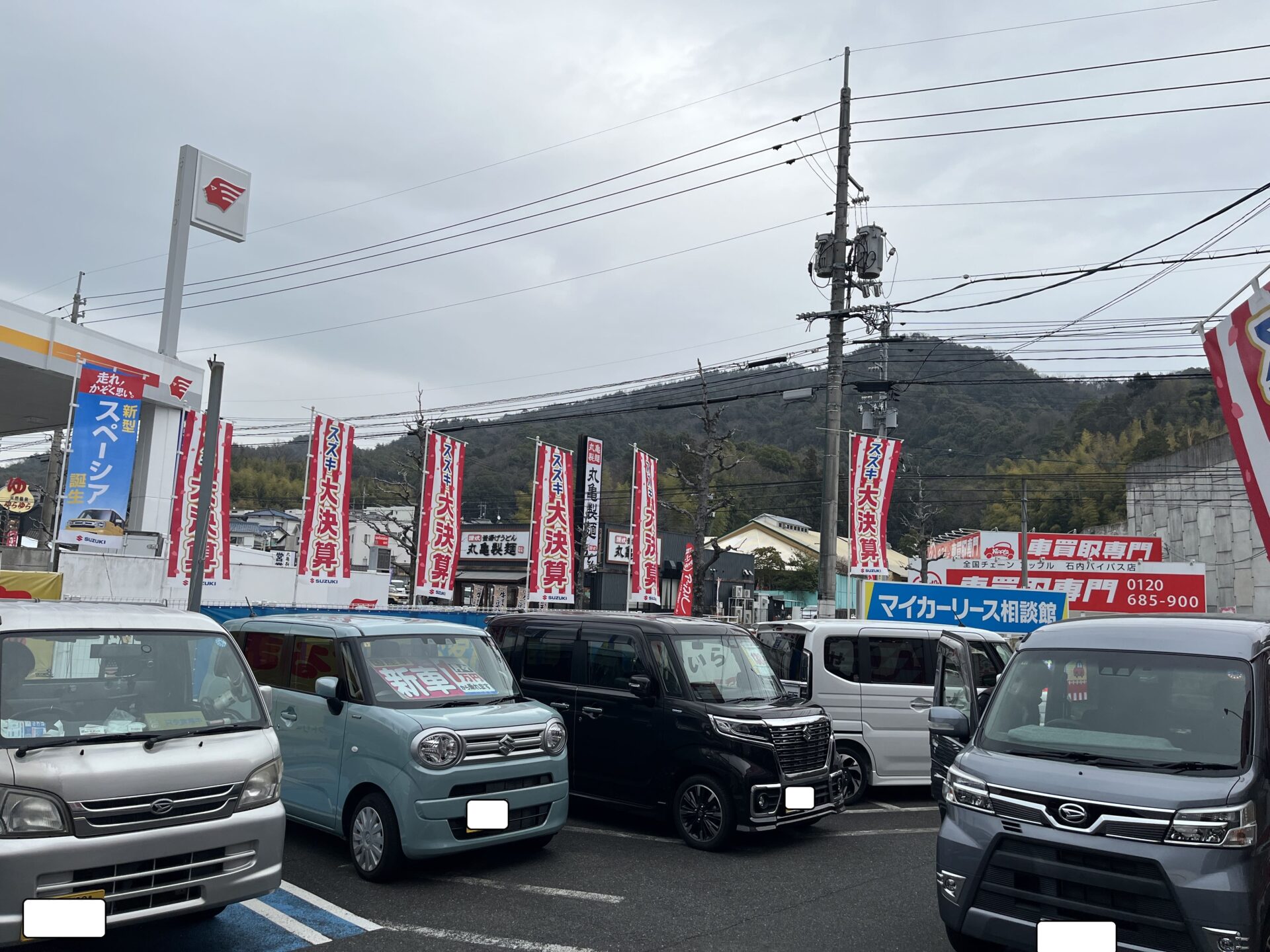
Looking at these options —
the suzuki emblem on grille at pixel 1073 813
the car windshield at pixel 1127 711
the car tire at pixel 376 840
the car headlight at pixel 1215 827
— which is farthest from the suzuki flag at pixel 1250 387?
the car tire at pixel 376 840

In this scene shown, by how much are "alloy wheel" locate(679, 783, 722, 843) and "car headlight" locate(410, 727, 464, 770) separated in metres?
2.40

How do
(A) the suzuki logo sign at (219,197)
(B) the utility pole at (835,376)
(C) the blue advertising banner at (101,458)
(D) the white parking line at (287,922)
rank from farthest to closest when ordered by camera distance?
1. (A) the suzuki logo sign at (219,197)
2. (C) the blue advertising banner at (101,458)
3. (B) the utility pole at (835,376)
4. (D) the white parking line at (287,922)

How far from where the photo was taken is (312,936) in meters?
5.37

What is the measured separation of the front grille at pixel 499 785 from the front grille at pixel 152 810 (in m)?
1.80

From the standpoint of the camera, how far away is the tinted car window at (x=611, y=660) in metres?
8.52

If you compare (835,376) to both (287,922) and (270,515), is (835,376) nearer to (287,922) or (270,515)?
(287,922)

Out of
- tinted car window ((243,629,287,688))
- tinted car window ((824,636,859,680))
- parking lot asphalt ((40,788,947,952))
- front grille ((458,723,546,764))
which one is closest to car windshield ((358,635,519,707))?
front grille ((458,723,546,764))

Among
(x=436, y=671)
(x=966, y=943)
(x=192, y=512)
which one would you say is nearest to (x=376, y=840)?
(x=436, y=671)

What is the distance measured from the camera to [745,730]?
768 centimetres

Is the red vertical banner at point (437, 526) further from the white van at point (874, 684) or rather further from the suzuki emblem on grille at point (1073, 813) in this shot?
the suzuki emblem on grille at point (1073, 813)

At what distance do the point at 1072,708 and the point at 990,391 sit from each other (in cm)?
7291

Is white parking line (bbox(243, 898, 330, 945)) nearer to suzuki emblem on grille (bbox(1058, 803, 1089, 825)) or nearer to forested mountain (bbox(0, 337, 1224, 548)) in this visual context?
suzuki emblem on grille (bbox(1058, 803, 1089, 825))

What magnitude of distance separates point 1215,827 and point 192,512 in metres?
20.0

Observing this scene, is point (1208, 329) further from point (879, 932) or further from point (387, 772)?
point (387, 772)
